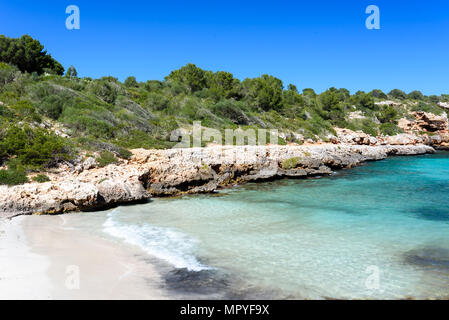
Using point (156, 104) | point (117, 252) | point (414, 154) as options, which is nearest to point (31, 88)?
point (156, 104)

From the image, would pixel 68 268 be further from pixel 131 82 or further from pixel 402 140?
pixel 402 140

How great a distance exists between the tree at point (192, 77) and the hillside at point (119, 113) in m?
0.13

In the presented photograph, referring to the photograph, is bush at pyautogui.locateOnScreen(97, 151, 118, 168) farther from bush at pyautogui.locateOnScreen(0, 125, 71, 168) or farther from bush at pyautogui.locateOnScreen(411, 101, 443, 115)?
bush at pyautogui.locateOnScreen(411, 101, 443, 115)

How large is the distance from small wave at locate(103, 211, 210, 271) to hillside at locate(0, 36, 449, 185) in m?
4.40

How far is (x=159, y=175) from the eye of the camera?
1195cm

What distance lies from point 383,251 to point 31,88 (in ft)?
68.1

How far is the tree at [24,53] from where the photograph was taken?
2489 centimetres

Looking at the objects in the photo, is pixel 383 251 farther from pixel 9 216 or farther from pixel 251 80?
pixel 251 80

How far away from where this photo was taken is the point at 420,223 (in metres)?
8.32

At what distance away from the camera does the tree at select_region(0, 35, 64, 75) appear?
24.9 metres

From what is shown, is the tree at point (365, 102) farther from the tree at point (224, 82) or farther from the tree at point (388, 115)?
the tree at point (224, 82)

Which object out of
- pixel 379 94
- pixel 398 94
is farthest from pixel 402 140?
pixel 398 94

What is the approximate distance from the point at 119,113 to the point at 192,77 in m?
20.8
